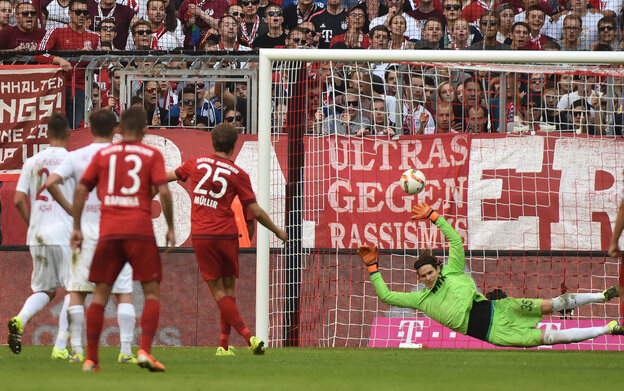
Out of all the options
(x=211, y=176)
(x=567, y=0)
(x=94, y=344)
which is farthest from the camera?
(x=567, y=0)

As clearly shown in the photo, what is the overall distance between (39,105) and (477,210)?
5557 millimetres

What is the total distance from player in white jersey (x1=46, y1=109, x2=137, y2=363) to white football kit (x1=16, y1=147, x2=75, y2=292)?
0.42 meters

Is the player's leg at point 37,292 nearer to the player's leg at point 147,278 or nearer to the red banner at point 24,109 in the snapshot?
the player's leg at point 147,278

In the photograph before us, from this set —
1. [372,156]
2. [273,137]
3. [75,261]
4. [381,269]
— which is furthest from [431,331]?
[75,261]

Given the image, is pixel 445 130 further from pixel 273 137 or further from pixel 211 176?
pixel 211 176

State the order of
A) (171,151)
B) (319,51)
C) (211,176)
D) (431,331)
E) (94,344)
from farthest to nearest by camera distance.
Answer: (171,151) → (431,331) → (319,51) → (211,176) → (94,344)

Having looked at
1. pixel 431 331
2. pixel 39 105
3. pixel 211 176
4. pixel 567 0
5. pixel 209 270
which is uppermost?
pixel 567 0

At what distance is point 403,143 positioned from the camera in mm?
Result: 12562

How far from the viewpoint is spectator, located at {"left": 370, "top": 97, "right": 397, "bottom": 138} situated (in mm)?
12508

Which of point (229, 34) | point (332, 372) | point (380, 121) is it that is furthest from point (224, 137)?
point (229, 34)

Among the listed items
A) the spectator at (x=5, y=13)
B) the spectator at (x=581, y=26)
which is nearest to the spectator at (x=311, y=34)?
the spectator at (x=581, y=26)

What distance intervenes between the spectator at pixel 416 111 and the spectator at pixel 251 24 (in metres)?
3.26

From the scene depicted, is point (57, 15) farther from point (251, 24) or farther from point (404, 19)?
point (404, 19)

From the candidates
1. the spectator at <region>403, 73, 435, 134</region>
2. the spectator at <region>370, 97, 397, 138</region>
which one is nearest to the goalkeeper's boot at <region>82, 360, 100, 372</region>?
the spectator at <region>370, 97, 397, 138</region>
